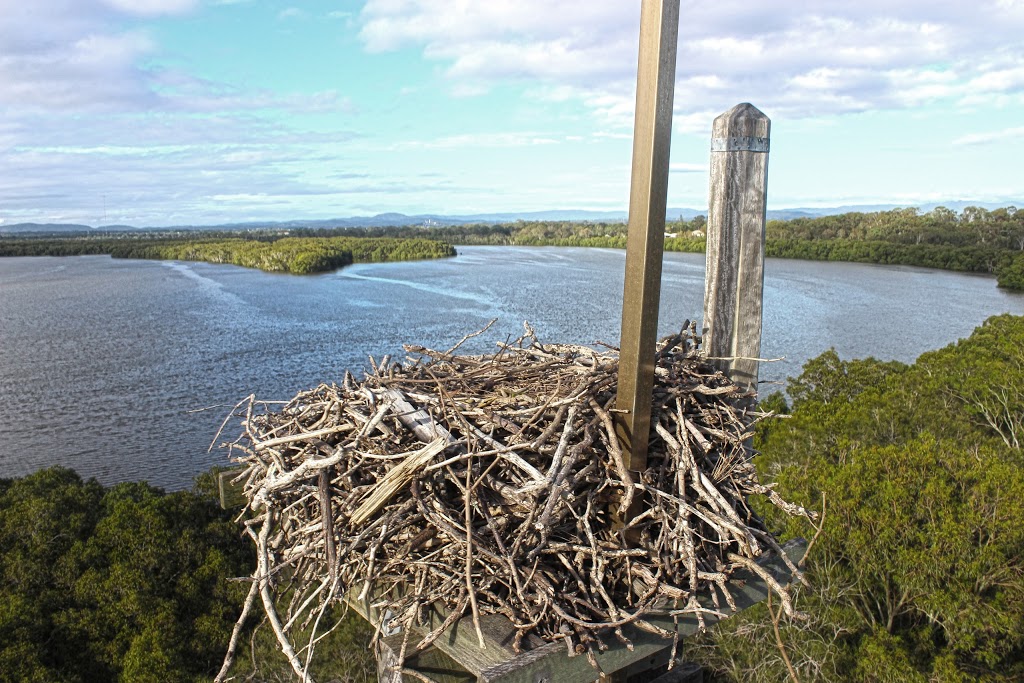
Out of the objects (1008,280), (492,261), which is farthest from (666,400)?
(492,261)

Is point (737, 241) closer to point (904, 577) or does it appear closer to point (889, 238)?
point (904, 577)

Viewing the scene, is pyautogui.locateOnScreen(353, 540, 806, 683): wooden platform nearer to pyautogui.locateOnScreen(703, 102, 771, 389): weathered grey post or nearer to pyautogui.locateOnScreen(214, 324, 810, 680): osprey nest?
pyautogui.locateOnScreen(214, 324, 810, 680): osprey nest

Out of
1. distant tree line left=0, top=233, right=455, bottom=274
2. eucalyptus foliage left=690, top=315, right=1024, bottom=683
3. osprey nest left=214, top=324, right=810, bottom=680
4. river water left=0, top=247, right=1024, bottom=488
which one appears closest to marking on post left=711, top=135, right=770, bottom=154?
osprey nest left=214, top=324, right=810, bottom=680

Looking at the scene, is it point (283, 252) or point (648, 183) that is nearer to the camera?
point (648, 183)

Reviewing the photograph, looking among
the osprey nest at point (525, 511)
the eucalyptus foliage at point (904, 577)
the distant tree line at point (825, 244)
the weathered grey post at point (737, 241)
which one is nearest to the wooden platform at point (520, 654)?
the osprey nest at point (525, 511)

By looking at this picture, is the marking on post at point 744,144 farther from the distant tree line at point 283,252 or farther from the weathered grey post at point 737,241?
the distant tree line at point 283,252

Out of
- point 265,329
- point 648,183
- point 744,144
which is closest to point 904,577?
point 744,144
